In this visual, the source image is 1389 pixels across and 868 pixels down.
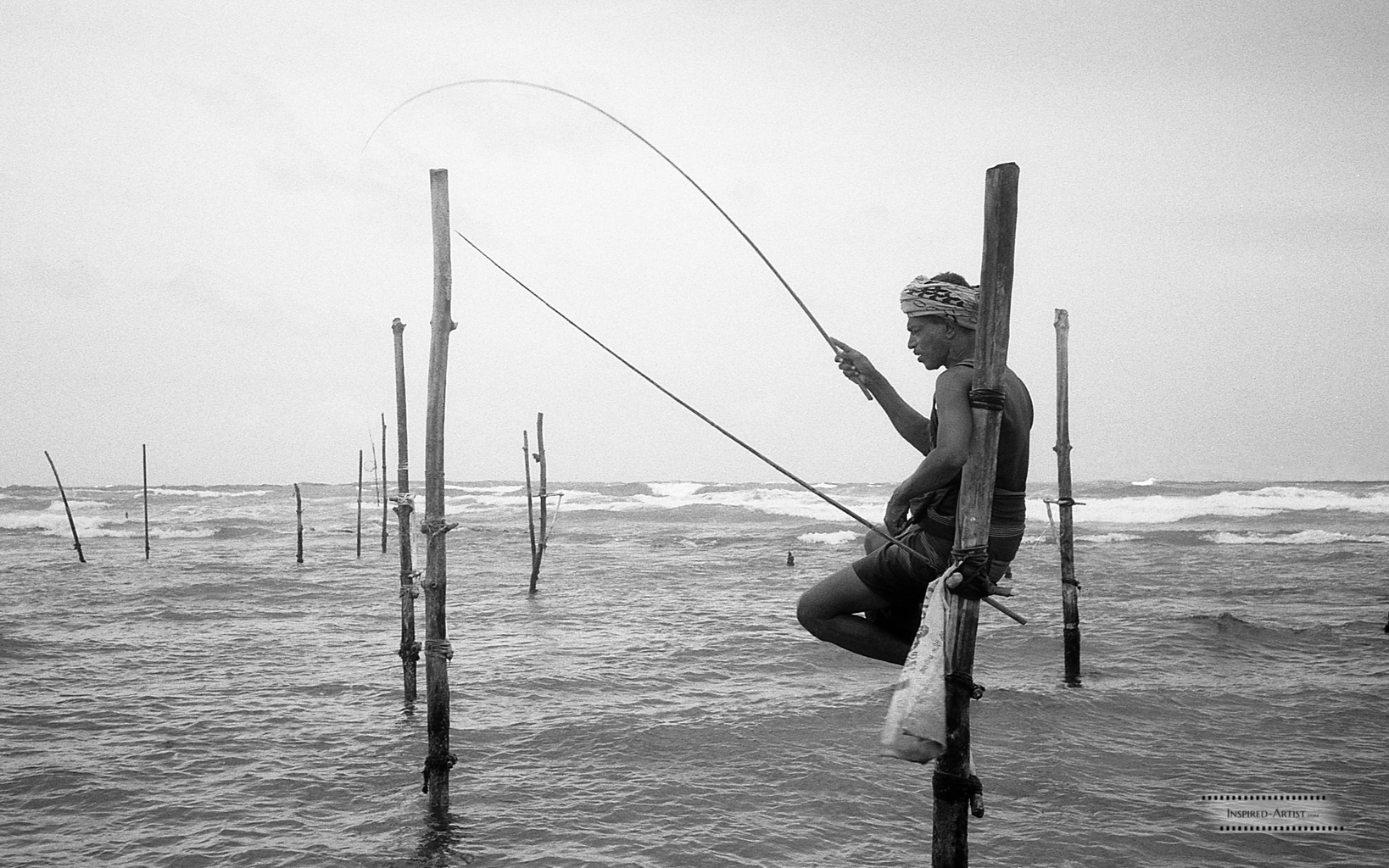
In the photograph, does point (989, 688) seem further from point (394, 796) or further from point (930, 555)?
point (930, 555)

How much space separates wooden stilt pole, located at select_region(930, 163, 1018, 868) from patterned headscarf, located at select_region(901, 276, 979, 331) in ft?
1.39

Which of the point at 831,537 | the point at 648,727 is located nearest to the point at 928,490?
the point at 648,727

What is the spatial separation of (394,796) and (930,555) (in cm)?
446

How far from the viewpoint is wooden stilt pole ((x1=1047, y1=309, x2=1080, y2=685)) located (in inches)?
363

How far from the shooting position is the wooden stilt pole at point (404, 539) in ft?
28.1

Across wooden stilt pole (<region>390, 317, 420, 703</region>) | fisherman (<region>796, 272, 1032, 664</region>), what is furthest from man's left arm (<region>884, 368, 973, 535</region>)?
wooden stilt pole (<region>390, 317, 420, 703</region>)

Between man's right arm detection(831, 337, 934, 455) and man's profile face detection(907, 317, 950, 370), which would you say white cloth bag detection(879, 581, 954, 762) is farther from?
man's profile face detection(907, 317, 950, 370)

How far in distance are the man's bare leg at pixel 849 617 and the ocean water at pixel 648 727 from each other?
1.96 m

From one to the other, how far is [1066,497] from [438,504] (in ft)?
20.0

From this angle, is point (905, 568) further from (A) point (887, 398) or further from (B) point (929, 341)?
(B) point (929, 341)

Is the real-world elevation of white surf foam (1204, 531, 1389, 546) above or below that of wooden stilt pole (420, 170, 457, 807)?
below

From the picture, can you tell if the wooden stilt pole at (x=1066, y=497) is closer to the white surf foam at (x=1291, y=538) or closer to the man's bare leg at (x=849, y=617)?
the man's bare leg at (x=849, y=617)

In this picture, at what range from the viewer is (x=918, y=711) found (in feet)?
10.7

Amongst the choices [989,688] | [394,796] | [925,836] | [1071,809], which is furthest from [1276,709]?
[394,796]
